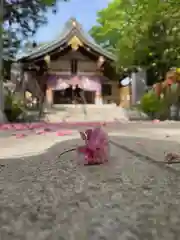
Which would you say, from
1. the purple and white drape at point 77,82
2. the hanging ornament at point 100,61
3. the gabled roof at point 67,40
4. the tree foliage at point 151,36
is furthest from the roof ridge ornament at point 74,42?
the tree foliage at point 151,36

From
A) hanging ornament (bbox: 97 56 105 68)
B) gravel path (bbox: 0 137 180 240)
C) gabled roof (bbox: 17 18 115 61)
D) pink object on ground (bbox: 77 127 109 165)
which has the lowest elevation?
gravel path (bbox: 0 137 180 240)

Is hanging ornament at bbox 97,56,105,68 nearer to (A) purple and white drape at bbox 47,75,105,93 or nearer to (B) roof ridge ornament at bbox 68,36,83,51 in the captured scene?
(A) purple and white drape at bbox 47,75,105,93

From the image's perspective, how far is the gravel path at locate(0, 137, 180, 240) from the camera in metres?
1.84

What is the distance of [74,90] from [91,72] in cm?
142

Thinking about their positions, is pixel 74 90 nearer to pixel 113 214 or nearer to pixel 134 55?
pixel 134 55

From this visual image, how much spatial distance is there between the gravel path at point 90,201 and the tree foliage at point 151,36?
1248 centimetres

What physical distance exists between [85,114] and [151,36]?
4536mm

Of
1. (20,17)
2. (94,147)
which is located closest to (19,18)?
(20,17)

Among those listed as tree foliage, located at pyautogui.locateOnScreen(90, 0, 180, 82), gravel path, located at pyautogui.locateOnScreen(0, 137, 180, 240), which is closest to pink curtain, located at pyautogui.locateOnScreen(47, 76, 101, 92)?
tree foliage, located at pyautogui.locateOnScreen(90, 0, 180, 82)

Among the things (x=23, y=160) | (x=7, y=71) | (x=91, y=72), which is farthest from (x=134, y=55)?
(x=23, y=160)

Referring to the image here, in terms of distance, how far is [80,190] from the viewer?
2615 mm

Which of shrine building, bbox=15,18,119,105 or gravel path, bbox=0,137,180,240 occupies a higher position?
shrine building, bbox=15,18,119,105

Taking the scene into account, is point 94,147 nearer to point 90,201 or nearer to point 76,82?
point 90,201

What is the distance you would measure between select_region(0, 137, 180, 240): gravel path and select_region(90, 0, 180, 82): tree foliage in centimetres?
1248
